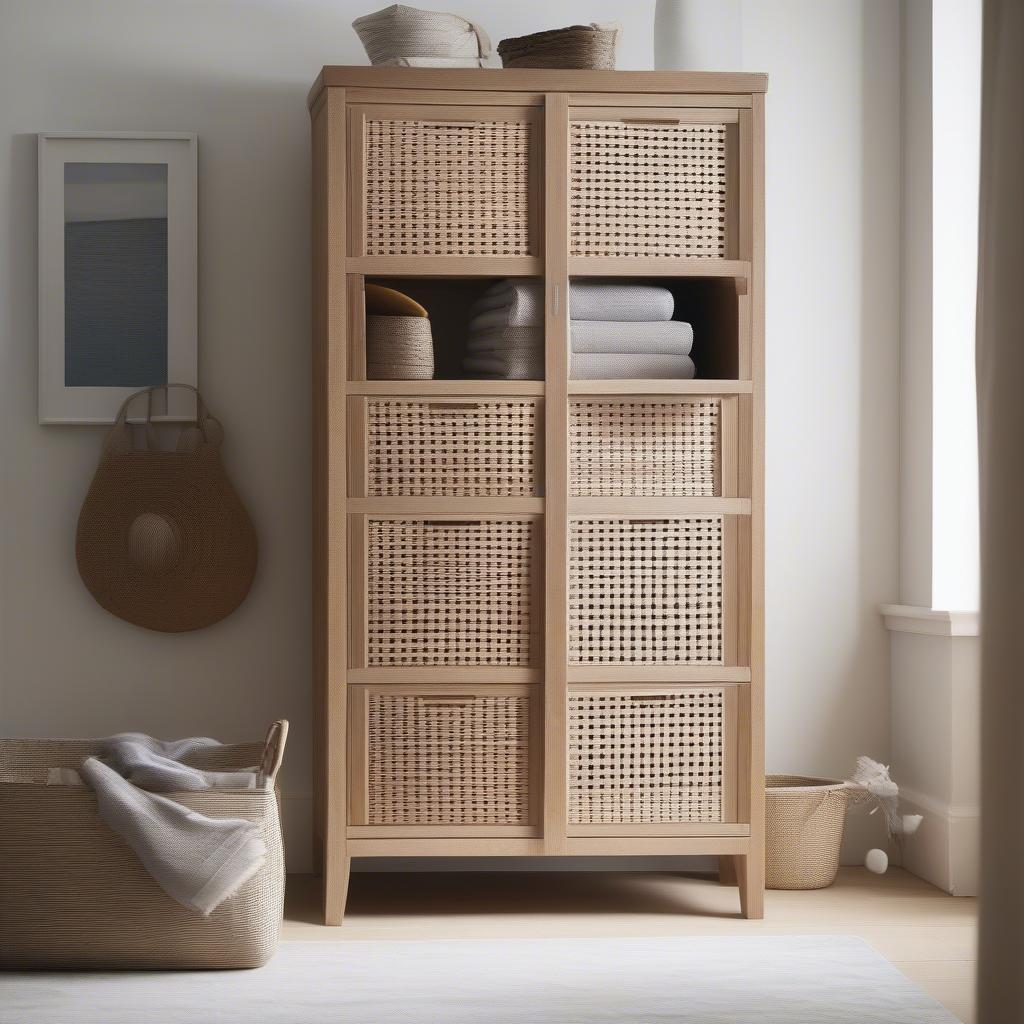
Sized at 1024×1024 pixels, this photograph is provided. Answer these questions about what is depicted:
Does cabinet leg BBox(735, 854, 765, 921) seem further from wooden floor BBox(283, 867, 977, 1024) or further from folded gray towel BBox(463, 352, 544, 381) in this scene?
folded gray towel BBox(463, 352, 544, 381)

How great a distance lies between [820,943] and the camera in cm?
261

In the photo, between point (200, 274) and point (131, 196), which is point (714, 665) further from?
point (131, 196)

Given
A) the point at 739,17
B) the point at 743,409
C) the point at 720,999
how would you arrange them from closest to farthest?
the point at 720,999
the point at 743,409
the point at 739,17

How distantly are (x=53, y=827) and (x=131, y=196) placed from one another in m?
1.56

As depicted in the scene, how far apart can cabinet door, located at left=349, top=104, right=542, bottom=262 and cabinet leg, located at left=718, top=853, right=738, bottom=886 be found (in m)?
1.51

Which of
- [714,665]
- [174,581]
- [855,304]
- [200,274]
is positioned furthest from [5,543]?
[855,304]

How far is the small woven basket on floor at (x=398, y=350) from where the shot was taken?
2.79 metres

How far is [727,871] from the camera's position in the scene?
3145 millimetres

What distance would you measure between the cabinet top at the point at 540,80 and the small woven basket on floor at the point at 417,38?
Result: 0.11 metres

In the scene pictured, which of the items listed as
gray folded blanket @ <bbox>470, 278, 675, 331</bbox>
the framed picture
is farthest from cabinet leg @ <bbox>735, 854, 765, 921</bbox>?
the framed picture

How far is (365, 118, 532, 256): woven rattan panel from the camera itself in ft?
8.99

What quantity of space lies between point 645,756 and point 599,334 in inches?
35.7

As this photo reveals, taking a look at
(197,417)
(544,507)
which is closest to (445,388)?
(544,507)

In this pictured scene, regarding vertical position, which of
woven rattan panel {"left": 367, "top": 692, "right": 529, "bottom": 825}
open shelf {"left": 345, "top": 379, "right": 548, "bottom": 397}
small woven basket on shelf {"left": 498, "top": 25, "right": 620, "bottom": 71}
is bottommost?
woven rattan panel {"left": 367, "top": 692, "right": 529, "bottom": 825}
